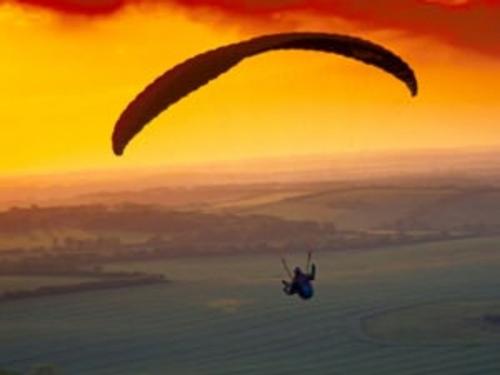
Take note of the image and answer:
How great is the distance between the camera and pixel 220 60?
1933cm

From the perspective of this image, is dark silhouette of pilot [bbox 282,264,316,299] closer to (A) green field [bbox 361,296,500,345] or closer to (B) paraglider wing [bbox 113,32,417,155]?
(B) paraglider wing [bbox 113,32,417,155]

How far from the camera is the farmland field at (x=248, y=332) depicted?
141 m

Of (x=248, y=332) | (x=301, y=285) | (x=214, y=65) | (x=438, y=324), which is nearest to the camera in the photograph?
(x=214, y=65)

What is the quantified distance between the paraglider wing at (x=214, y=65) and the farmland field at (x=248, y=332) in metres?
115

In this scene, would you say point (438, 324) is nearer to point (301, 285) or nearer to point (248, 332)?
point (248, 332)

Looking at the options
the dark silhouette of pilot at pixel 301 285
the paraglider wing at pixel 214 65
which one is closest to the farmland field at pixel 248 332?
the dark silhouette of pilot at pixel 301 285

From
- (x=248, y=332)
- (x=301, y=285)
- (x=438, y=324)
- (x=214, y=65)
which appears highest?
(x=438, y=324)

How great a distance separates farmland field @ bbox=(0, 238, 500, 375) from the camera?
5546 inches

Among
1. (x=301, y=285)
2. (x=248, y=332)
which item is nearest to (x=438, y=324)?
(x=248, y=332)

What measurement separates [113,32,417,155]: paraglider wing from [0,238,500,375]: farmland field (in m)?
115

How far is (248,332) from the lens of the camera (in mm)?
161000

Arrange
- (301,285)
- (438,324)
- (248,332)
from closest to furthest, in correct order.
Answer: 1. (301,285)
2. (248,332)
3. (438,324)

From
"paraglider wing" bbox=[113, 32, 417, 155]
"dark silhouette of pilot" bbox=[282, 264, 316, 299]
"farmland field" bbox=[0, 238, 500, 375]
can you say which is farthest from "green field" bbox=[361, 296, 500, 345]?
"paraglider wing" bbox=[113, 32, 417, 155]

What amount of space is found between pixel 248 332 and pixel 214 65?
473 ft
